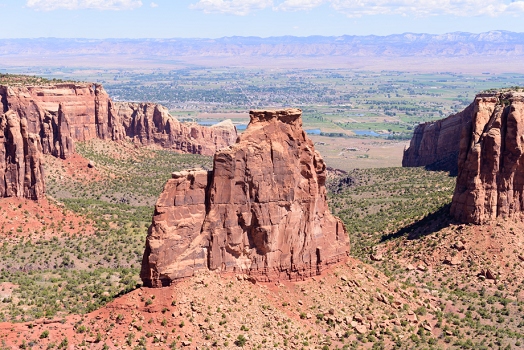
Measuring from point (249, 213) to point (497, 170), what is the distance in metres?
30.0

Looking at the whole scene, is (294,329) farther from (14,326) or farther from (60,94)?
(60,94)

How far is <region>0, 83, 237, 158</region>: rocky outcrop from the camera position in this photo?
4119 inches

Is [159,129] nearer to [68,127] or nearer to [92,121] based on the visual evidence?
[92,121]

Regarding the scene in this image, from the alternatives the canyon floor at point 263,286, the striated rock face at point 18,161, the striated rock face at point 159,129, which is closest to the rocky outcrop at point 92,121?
the striated rock face at point 159,129

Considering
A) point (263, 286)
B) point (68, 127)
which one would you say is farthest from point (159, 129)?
point (263, 286)

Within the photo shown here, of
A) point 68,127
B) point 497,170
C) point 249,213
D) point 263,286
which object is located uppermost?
point 249,213

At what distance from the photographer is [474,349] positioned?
51500 millimetres

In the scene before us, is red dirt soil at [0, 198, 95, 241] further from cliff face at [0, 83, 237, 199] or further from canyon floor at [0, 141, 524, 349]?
cliff face at [0, 83, 237, 199]

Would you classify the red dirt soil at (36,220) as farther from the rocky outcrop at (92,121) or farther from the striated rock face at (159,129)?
the striated rock face at (159,129)

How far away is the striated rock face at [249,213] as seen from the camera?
46.1 metres

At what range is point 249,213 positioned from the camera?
158 ft

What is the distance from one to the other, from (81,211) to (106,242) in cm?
861

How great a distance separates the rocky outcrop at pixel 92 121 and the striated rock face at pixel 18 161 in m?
21.4

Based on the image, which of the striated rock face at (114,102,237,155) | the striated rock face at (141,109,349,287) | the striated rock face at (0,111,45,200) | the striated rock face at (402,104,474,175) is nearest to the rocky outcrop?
the striated rock face at (114,102,237,155)
